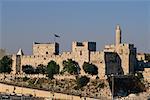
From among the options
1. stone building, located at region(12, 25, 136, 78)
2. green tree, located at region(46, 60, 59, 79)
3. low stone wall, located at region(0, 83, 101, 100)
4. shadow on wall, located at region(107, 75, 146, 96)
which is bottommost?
low stone wall, located at region(0, 83, 101, 100)

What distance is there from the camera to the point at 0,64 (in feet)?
138

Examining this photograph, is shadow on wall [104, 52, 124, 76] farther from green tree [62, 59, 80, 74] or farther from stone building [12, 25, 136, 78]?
green tree [62, 59, 80, 74]

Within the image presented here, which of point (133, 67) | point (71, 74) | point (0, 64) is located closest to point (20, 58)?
point (0, 64)

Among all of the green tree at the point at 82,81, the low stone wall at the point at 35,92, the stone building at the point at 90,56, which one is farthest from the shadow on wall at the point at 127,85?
the low stone wall at the point at 35,92

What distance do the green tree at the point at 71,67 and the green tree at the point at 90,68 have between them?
53 centimetres

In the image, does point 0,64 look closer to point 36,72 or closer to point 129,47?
point 36,72

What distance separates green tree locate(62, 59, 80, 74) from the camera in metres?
40.2

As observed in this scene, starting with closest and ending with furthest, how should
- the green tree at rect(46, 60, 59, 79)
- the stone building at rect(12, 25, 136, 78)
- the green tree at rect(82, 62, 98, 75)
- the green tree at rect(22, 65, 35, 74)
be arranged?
the green tree at rect(82, 62, 98, 75), the green tree at rect(46, 60, 59, 79), the stone building at rect(12, 25, 136, 78), the green tree at rect(22, 65, 35, 74)

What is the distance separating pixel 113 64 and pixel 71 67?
8.96ft

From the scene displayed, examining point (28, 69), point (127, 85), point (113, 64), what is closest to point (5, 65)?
point (28, 69)

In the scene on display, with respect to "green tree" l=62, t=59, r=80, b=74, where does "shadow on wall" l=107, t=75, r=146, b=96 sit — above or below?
below

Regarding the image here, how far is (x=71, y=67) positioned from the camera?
40125 mm

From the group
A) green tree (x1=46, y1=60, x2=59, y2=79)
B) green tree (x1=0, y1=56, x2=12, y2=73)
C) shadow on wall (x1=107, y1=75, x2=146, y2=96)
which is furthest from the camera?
green tree (x1=0, y1=56, x2=12, y2=73)

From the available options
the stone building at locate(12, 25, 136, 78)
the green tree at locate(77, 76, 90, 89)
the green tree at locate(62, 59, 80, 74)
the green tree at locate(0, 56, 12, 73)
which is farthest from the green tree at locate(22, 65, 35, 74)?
the green tree at locate(77, 76, 90, 89)
